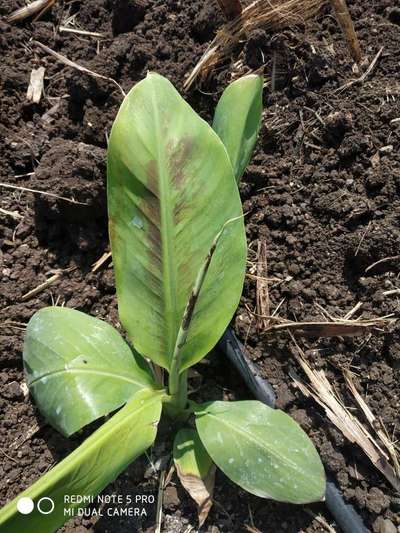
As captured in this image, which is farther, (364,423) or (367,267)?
(367,267)

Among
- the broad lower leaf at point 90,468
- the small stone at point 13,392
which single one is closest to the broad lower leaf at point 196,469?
the broad lower leaf at point 90,468

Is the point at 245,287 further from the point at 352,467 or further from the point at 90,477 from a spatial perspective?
the point at 90,477

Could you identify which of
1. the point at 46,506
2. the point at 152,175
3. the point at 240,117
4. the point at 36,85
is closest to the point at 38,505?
the point at 46,506

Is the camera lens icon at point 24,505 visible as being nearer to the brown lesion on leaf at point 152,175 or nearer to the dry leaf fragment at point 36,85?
the brown lesion on leaf at point 152,175

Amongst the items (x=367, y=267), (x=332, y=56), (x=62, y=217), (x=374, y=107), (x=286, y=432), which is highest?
(x=332, y=56)

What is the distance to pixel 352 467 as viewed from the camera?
3.93 ft

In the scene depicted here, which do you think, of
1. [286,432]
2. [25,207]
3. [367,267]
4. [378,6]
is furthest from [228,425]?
[378,6]

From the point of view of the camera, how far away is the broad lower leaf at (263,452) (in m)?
1.01

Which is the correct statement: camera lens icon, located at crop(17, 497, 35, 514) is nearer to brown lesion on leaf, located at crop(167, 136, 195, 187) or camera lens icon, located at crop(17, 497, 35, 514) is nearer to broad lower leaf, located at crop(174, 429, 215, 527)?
broad lower leaf, located at crop(174, 429, 215, 527)

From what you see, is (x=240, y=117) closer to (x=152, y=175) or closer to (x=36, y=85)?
(x=152, y=175)

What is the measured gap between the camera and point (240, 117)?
1208mm

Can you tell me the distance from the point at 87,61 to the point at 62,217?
1.68ft

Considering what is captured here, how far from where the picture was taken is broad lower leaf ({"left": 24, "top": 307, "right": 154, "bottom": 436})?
43.9 inches

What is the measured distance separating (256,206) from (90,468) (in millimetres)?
795
